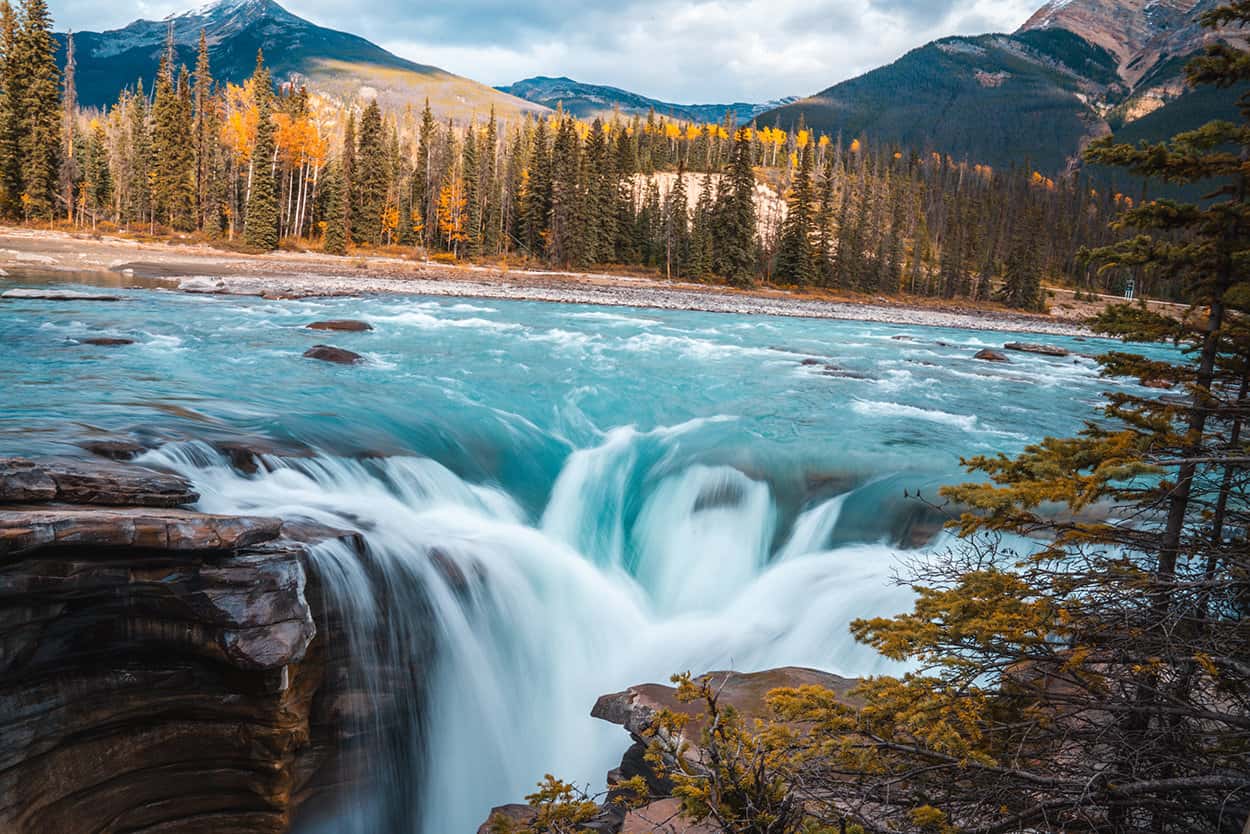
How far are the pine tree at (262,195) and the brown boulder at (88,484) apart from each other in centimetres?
5623

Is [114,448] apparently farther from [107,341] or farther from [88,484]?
[107,341]

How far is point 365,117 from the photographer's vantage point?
229ft

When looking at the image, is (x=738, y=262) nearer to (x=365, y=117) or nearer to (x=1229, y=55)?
(x=365, y=117)

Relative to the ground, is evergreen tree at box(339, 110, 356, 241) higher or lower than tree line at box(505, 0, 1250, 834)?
higher

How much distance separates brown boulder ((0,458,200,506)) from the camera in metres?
5.43

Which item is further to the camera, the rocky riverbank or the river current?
the rocky riverbank

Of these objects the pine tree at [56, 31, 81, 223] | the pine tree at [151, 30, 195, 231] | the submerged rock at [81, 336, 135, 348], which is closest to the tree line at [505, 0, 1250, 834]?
the submerged rock at [81, 336, 135, 348]

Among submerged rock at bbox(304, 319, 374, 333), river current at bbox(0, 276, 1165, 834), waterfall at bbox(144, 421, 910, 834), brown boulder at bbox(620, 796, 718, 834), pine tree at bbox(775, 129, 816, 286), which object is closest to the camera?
brown boulder at bbox(620, 796, 718, 834)

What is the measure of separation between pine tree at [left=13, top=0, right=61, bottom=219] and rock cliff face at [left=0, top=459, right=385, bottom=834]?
66.2 meters

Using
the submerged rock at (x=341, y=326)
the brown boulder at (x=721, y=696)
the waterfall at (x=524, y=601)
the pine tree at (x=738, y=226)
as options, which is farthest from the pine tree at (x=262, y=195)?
the brown boulder at (x=721, y=696)

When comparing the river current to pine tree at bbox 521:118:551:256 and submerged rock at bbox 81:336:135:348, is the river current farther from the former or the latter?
pine tree at bbox 521:118:551:256

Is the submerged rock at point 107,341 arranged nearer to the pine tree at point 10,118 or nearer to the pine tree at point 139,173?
the pine tree at point 10,118

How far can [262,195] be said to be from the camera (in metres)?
56.5

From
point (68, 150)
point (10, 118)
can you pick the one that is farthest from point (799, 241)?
point (10, 118)
